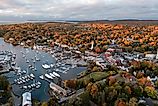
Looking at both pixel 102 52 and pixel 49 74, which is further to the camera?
pixel 102 52

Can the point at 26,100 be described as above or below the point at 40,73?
above

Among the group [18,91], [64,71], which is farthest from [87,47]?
[18,91]

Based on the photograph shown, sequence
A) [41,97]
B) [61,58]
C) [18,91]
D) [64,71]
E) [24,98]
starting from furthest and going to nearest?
[61,58] < [64,71] < [18,91] < [41,97] < [24,98]

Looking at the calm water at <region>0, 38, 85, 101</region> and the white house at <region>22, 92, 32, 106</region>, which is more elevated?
the white house at <region>22, 92, 32, 106</region>

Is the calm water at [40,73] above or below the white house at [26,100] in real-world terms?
below

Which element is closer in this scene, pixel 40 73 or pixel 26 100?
pixel 26 100

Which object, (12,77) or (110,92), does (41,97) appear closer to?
(110,92)

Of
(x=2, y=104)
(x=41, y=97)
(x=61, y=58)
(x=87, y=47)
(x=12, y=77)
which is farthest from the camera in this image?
(x=87, y=47)

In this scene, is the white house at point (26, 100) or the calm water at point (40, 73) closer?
the white house at point (26, 100)

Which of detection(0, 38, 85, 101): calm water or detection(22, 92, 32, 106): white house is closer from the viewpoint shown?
detection(22, 92, 32, 106): white house
